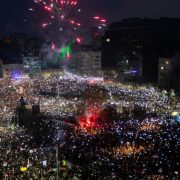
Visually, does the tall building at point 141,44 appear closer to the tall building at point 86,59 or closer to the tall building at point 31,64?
the tall building at point 86,59

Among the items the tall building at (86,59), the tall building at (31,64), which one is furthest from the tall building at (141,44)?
the tall building at (31,64)

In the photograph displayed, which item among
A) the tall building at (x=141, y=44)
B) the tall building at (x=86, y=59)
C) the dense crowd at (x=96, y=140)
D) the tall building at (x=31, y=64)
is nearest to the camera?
the dense crowd at (x=96, y=140)

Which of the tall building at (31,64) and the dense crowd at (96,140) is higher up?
the tall building at (31,64)

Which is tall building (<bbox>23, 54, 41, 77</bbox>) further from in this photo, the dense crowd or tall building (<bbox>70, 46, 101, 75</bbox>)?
the dense crowd

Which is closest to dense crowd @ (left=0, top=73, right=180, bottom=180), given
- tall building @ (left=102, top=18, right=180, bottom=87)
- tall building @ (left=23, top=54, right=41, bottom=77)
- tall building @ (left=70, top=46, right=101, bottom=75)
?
tall building @ (left=102, top=18, right=180, bottom=87)

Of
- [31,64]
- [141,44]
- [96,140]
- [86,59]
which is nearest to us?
[96,140]

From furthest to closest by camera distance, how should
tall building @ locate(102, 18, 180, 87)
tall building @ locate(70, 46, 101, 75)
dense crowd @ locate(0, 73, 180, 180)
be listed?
1. tall building @ locate(70, 46, 101, 75)
2. tall building @ locate(102, 18, 180, 87)
3. dense crowd @ locate(0, 73, 180, 180)

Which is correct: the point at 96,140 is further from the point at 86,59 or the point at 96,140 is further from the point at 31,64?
the point at 86,59

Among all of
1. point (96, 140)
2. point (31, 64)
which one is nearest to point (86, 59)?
point (31, 64)
